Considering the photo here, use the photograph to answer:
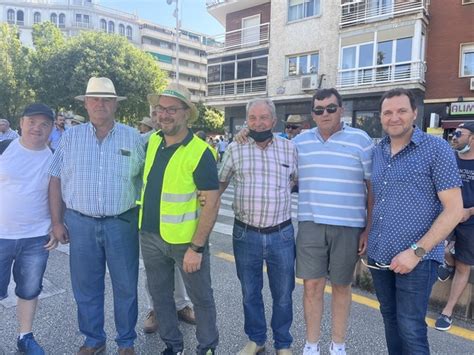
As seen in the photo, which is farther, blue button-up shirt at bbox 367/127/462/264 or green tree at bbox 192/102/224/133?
green tree at bbox 192/102/224/133

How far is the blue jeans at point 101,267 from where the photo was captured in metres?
2.78

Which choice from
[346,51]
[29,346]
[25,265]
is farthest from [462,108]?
[29,346]

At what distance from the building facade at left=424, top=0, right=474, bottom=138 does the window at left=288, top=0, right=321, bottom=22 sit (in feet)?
18.3

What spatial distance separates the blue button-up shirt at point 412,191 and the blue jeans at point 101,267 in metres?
1.74

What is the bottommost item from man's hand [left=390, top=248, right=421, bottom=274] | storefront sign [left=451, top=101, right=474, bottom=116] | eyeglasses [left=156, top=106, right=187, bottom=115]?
man's hand [left=390, top=248, right=421, bottom=274]

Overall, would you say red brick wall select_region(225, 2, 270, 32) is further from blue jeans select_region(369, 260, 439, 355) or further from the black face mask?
blue jeans select_region(369, 260, 439, 355)

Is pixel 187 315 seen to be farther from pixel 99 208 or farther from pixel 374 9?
pixel 374 9

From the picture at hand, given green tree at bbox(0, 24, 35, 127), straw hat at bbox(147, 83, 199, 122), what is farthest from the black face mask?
green tree at bbox(0, 24, 35, 127)

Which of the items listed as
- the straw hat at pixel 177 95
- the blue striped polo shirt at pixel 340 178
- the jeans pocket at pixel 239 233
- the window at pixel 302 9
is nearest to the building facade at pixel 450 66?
the window at pixel 302 9

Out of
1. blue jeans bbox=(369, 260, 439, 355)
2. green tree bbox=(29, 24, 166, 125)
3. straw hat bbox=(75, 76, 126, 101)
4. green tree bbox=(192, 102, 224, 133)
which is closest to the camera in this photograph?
blue jeans bbox=(369, 260, 439, 355)

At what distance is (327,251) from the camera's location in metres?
2.80

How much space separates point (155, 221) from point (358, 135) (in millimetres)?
1573

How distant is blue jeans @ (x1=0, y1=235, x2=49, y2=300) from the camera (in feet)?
9.14

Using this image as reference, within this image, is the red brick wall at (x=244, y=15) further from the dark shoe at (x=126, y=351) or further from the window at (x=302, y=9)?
the dark shoe at (x=126, y=351)
